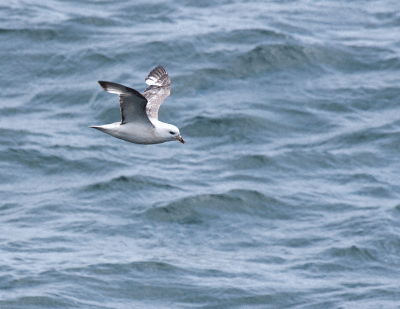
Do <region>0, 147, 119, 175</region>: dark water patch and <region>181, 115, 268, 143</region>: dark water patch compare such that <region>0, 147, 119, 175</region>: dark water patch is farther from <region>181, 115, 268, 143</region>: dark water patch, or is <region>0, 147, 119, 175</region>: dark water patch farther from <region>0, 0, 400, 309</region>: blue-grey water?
<region>181, 115, 268, 143</region>: dark water patch

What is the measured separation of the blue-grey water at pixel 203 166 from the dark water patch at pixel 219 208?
0.04 meters

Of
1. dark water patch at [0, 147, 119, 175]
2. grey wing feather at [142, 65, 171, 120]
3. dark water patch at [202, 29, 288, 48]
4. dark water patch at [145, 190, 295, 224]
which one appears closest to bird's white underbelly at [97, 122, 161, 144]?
grey wing feather at [142, 65, 171, 120]

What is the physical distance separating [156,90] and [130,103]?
2.63 meters

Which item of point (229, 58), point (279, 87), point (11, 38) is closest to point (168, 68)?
point (229, 58)

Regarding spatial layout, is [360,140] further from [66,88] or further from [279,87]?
[66,88]

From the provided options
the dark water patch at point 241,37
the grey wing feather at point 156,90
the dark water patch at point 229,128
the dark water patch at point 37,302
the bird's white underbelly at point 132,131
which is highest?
the dark water patch at point 241,37

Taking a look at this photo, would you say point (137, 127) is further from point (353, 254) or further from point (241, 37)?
point (241, 37)

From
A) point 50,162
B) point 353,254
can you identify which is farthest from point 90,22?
point 353,254

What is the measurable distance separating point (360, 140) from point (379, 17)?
8.87 meters

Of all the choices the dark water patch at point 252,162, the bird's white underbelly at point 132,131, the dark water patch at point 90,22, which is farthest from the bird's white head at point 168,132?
the dark water patch at point 90,22

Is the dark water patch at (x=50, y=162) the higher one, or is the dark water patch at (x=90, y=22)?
the dark water patch at (x=90, y=22)

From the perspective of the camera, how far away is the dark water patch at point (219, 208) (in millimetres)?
22078

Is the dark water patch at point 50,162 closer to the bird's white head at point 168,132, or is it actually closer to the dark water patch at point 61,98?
the dark water patch at point 61,98

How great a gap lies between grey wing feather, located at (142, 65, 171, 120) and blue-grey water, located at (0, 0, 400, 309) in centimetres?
722
